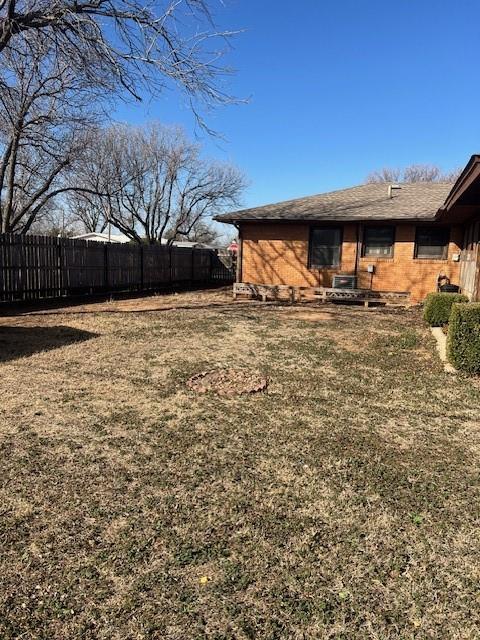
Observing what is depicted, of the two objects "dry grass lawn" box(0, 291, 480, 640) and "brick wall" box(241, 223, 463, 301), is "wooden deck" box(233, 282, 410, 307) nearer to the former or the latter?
"brick wall" box(241, 223, 463, 301)

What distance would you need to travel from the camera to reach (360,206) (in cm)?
1474

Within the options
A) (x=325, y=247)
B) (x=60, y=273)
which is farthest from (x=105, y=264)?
(x=325, y=247)

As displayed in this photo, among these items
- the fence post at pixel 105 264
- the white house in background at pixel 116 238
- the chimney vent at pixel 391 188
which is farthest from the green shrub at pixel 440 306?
the white house in background at pixel 116 238

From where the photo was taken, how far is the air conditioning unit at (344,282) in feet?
45.7

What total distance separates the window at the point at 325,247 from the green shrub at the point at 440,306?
17.5ft

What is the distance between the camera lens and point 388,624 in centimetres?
194

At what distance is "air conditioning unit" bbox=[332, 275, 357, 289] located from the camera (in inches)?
548

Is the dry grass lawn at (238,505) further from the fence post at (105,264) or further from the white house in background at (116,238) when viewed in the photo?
the white house in background at (116,238)

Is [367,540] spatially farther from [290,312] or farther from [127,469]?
[290,312]

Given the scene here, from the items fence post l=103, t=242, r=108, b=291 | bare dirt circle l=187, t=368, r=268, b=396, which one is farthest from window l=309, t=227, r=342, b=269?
bare dirt circle l=187, t=368, r=268, b=396

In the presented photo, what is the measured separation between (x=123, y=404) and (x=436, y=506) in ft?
9.57

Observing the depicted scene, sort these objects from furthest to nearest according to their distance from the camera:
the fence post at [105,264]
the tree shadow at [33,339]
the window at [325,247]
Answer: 1. the fence post at [105,264]
2. the window at [325,247]
3. the tree shadow at [33,339]

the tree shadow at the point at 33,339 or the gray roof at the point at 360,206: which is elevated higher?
the gray roof at the point at 360,206

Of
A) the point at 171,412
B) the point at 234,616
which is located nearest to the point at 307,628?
the point at 234,616
